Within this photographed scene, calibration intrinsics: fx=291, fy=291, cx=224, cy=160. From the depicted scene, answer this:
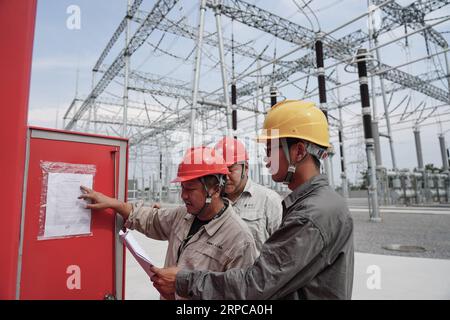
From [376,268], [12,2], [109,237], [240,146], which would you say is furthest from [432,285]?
[12,2]

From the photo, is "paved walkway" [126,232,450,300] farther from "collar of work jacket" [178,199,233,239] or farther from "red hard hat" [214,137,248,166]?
"collar of work jacket" [178,199,233,239]

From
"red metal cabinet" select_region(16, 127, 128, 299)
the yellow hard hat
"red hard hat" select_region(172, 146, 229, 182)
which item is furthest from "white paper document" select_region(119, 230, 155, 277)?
the yellow hard hat

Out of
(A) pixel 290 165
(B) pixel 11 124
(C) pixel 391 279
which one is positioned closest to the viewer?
(B) pixel 11 124

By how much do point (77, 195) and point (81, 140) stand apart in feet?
1.04

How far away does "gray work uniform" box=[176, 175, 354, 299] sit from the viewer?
1009 millimetres

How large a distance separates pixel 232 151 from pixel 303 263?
68.5 inches

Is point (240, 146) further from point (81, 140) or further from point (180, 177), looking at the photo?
point (81, 140)

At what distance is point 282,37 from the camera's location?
10.2 meters

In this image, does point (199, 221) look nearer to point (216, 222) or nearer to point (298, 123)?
point (216, 222)

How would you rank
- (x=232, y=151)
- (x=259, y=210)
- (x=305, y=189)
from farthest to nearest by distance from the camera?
(x=232, y=151), (x=259, y=210), (x=305, y=189)

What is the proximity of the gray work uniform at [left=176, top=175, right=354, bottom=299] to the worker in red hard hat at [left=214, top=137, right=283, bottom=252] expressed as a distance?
1.35 meters

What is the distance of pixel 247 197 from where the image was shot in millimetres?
2627

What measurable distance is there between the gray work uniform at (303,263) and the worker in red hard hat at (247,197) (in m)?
1.35

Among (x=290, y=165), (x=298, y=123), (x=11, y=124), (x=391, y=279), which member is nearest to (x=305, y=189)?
(x=290, y=165)
